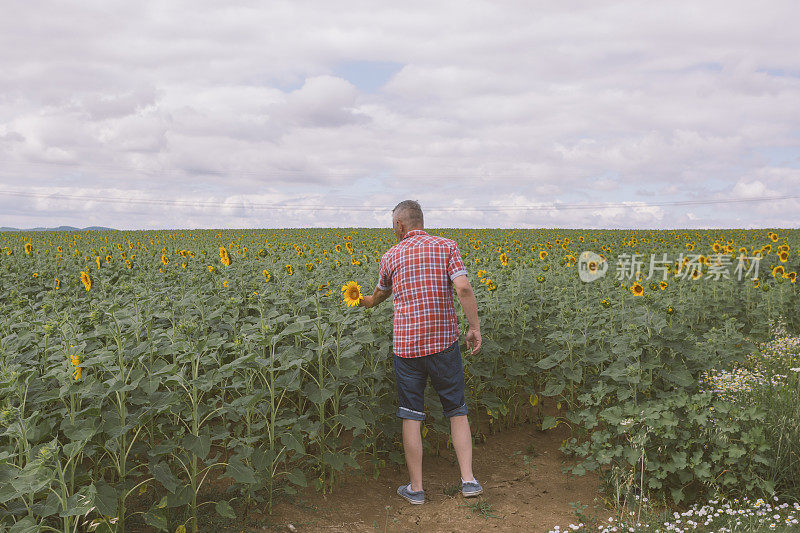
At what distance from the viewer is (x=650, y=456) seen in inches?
177

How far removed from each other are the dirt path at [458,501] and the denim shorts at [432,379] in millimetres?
781

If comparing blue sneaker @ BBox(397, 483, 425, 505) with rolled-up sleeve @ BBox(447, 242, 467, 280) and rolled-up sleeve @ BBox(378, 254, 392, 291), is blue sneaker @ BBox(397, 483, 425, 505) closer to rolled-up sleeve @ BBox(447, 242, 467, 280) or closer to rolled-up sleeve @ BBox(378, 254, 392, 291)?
rolled-up sleeve @ BBox(378, 254, 392, 291)

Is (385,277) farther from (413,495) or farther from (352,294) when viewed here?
(413,495)

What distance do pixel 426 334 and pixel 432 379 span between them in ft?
1.40

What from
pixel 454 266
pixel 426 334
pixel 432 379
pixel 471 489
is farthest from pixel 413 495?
pixel 454 266

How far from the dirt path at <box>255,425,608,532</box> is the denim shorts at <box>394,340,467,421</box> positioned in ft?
2.56

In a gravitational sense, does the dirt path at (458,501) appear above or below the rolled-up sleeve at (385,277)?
below

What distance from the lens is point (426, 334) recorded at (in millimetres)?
4516

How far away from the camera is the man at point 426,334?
4.54 m

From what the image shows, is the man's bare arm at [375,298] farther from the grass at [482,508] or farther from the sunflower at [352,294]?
the grass at [482,508]

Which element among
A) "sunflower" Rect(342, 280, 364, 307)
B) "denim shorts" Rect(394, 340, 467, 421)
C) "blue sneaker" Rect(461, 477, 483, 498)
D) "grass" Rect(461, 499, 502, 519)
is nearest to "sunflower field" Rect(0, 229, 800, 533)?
"sunflower" Rect(342, 280, 364, 307)

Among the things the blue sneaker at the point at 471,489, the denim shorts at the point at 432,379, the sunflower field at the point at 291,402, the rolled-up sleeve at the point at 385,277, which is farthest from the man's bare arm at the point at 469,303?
the blue sneaker at the point at 471,489

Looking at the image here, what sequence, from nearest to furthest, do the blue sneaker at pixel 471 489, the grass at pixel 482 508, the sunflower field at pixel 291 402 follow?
the sunflower field at pixel 291 402, the grass at pixel 482 508, the blue sneaker at pixel 471 489

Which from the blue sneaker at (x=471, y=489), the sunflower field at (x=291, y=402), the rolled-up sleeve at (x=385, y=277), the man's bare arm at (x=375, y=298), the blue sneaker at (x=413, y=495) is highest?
the rolled-up sleeve at (x=385, y=277)
